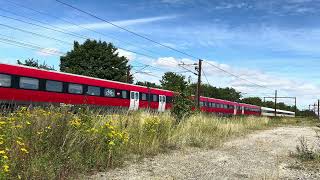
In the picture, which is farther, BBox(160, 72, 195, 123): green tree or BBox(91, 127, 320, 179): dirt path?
BBox(160, 72, 195, 123): green tree

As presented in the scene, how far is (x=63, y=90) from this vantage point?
25750mm

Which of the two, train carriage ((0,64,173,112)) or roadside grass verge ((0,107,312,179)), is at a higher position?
train carriage ((0,64,173,112))

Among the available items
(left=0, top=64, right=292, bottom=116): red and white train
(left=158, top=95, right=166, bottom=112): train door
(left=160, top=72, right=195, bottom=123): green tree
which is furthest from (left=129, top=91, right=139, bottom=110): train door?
(left=160, top=72, right=195, bottom=123): green tree

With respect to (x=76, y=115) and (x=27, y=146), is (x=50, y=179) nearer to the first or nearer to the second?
(x=27, y=146)

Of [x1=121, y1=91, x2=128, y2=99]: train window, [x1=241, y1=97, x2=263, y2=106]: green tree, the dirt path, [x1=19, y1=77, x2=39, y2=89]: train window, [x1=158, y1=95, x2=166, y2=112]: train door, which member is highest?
[x1=241, y1=97, x2=263, y2=106]: green tree

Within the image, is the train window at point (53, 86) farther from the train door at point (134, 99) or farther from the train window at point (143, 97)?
the train window at point (143, 97)

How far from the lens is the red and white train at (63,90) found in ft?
71.3

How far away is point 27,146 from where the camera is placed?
21.9ft

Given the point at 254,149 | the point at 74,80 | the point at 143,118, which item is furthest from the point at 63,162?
the point at 74,80

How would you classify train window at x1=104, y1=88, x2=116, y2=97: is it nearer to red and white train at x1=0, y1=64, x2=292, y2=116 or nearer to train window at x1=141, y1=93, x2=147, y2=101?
A: red and white train at x1=0, y1=64, x2=292, y2=116

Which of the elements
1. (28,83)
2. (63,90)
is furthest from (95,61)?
(28,83)

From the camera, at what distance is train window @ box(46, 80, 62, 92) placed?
80.4ft

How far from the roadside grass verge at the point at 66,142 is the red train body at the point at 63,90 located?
17.6ft

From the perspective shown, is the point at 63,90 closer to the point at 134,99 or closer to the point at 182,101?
the point at 134,99
